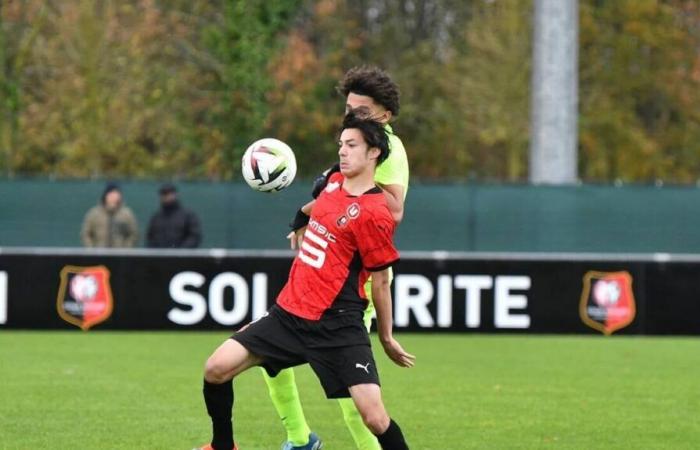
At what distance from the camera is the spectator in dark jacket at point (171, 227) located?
19.3 metres

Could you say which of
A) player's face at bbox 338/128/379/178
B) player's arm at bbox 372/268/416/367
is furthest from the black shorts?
player's face at bbox 338/128/379/178

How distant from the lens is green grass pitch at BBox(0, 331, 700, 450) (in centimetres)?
930

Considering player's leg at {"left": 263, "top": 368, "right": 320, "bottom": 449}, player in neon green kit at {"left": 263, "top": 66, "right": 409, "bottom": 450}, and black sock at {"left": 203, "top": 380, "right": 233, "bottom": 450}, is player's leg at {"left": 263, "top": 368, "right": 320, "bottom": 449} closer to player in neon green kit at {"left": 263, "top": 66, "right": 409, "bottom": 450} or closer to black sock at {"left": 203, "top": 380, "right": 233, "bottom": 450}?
player in neon green kit at {"left": 263, "top": 66, "right": 409, "bottom": 450}

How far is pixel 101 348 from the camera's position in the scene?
48.8ft

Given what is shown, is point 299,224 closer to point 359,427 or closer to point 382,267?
point 382,267

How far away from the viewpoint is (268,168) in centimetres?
812

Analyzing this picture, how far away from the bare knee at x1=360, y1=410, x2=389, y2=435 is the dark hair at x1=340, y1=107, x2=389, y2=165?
1.19 meters

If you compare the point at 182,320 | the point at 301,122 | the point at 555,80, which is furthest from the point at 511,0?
the point at 182,320

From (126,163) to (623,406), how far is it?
93.1 ft

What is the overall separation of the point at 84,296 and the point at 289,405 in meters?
8.60

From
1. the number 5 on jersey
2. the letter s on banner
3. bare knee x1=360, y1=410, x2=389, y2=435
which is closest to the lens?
bare knee x1=360, y1=410, x2=389, y2=435

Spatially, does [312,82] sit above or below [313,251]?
above

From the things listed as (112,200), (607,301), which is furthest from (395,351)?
(112,200)

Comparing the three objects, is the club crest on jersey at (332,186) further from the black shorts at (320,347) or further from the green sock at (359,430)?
the green sock at (359,430)
